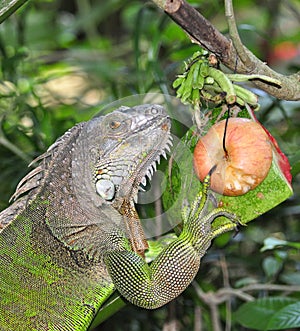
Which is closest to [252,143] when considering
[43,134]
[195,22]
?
[195,22]

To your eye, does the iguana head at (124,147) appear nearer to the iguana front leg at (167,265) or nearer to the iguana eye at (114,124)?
the iguana eye at (114,124)

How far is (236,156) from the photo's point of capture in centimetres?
155

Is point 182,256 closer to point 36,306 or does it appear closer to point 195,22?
point 36,306

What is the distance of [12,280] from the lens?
6.10 ft

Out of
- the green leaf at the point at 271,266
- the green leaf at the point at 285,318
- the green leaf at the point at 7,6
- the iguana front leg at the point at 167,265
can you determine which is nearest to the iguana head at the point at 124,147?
the iguana front leg at the point at 167,265

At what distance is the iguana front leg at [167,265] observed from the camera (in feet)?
5.62

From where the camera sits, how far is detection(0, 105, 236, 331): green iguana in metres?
1.79

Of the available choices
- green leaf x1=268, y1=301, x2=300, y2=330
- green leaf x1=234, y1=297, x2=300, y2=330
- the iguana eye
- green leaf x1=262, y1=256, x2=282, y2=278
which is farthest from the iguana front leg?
green leaf x1=262, y1=256, x2=282, y2=278

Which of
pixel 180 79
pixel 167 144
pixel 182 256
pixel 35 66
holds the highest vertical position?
pixel 180 79

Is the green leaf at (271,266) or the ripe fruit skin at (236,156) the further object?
the green leaf at (271,266)

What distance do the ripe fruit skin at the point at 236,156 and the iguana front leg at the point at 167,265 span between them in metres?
0.13

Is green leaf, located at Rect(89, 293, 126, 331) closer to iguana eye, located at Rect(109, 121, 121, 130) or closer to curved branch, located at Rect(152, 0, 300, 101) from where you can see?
iguana eye, located at Rect(109, 121, 121, 130)

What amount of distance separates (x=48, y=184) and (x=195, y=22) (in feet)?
2.52

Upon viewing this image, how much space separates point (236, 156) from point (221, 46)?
29 centimetres
